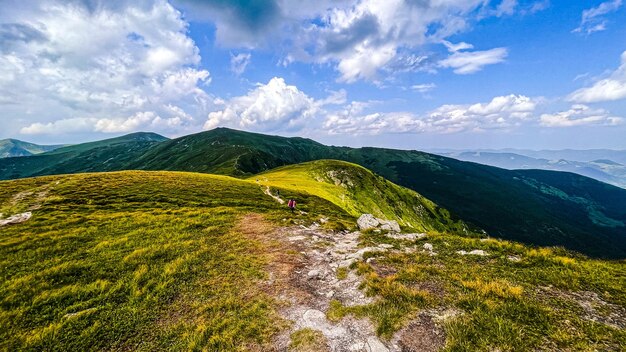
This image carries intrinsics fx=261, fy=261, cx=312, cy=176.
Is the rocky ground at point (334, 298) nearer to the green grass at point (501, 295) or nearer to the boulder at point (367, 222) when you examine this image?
the green grass at point (501, 295)

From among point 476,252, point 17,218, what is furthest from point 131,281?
point 17,218

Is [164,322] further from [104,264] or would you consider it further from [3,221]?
[3,221]

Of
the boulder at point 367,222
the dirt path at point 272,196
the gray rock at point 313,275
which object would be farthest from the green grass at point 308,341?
the dirt path at point 272,196

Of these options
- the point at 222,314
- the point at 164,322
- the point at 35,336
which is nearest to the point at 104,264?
the point at 35,336

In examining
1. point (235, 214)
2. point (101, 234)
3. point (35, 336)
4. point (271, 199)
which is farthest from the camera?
point (271, 199)

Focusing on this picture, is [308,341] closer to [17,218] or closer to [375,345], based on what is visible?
[375,345]

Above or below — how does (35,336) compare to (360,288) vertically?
below
